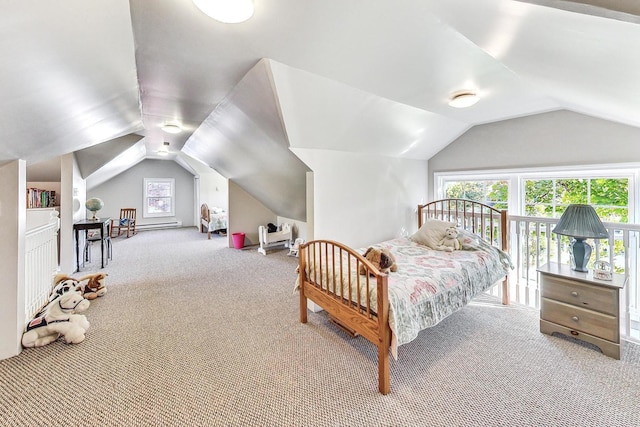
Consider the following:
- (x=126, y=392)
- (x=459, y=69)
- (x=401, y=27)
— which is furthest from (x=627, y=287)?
(x=126, y=392)

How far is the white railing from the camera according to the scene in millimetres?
2338

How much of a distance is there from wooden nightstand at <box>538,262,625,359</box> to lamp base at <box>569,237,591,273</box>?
0.25 feet

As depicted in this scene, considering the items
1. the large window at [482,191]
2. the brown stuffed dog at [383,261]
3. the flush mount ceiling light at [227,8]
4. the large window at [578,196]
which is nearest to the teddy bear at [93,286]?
the brown stuffed dog at [383,261]

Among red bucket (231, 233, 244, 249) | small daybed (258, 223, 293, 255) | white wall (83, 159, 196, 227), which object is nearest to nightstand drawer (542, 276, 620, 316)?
small daybed (258, 223, 293, 255)

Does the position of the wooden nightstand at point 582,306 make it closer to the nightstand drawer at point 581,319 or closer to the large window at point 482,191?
the nightstand drawer at point 581,319

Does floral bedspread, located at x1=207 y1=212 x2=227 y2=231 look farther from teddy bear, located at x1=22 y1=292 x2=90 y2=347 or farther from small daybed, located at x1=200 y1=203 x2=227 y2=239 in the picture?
teddy bear, located at x1=22 y1=292 x2=90 y2=347

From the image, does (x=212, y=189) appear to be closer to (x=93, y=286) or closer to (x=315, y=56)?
(x=93, y=286)

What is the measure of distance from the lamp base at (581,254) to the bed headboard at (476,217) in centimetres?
68

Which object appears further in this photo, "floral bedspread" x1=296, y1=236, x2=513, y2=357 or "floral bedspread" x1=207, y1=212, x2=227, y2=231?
"floral bedspread" x1=207, y1=212, x2=227, y2=231

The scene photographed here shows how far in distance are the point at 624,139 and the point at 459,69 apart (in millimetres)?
1978

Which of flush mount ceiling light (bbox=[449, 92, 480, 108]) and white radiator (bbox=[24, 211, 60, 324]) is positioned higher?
flush mount ceiling light (bbox=[449, 92, 480, 108])

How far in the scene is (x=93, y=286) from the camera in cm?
324

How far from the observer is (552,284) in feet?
7.64

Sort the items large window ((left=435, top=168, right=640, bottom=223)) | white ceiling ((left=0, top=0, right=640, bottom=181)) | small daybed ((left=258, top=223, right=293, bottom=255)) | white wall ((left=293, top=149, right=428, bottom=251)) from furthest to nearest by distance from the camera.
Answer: small daybed ((left=258, top=223, right=293, bottom=255)) < white wall ((left=293, top=149, right=428, bottom=251)) < large window ((left=435, top=168, right=640, bottom=223)) < white ceiling ((left=0, top=0, right=640, bottom=181))
